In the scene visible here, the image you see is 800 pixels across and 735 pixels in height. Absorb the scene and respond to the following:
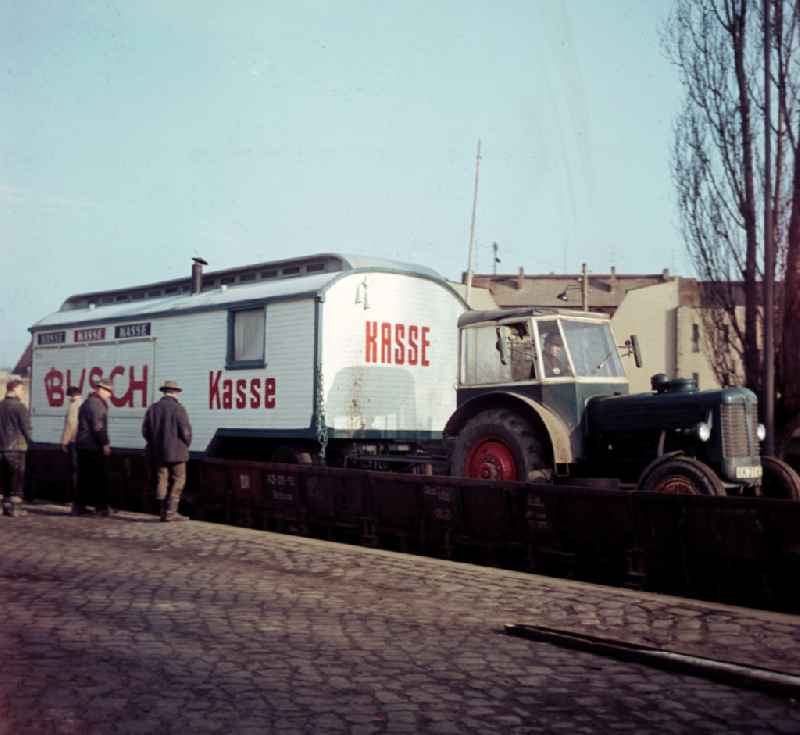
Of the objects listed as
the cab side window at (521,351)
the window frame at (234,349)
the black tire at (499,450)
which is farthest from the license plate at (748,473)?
the window frame at (234,349)

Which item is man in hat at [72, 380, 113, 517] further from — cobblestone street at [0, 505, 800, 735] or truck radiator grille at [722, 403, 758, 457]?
truck radiator grille at [722, 403, 758, 457]

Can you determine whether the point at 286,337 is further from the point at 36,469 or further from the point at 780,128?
the point at 780,128

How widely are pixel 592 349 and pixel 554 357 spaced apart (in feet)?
1.93

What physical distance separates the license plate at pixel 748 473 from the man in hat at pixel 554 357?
222cm

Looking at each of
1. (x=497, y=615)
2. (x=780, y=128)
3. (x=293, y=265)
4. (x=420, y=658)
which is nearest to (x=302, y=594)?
(x=497, y=615)

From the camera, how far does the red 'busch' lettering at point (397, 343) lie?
14.4 meters

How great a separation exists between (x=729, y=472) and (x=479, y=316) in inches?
145

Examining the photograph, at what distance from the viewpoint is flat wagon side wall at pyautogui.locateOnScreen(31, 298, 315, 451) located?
1428 cm

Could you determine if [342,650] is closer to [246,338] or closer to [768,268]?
[246,338]

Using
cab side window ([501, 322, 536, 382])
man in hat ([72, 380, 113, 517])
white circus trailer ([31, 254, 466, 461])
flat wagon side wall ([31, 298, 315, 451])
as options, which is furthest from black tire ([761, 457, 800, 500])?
man in hat ([72, 380, 113, 517])

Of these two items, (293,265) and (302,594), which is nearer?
(302,594)

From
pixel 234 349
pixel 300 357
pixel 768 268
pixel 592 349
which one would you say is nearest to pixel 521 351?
pixel 592 349

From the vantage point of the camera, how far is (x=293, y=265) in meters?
15.5

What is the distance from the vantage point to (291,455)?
1445cm
